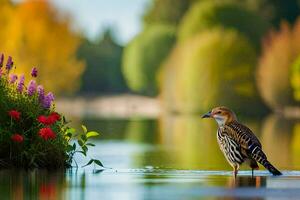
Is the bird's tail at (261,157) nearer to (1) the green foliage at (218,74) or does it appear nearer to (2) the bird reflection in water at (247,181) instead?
(2) the bird reflection in water at (247,181)

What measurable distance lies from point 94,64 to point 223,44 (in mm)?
32282

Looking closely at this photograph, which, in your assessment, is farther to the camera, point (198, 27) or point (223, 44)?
point (198, 27)

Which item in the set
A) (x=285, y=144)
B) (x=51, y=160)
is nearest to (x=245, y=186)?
(x=51, y=160)

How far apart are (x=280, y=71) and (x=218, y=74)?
5.50 metres

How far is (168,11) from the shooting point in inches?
4424

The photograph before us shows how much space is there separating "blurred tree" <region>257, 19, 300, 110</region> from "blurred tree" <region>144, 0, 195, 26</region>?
40.2 metres

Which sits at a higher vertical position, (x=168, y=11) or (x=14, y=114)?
(x=168, y=11)

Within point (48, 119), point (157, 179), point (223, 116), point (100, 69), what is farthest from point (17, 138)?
point (100, 69)

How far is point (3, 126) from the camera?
19344mm

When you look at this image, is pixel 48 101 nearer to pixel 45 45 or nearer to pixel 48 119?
pixel 48 119

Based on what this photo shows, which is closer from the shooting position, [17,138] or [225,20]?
[17,138]

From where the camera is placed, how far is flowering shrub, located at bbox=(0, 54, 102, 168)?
19.0 meters

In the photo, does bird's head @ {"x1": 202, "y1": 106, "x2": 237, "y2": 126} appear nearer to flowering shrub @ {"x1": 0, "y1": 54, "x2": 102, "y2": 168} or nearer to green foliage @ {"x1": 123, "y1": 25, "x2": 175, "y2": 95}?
flowering shrub @ {"x1": 0, "y1": 54, "x2": 102, "y2": 168}

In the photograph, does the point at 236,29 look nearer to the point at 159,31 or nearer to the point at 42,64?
A: the point at 42,64
